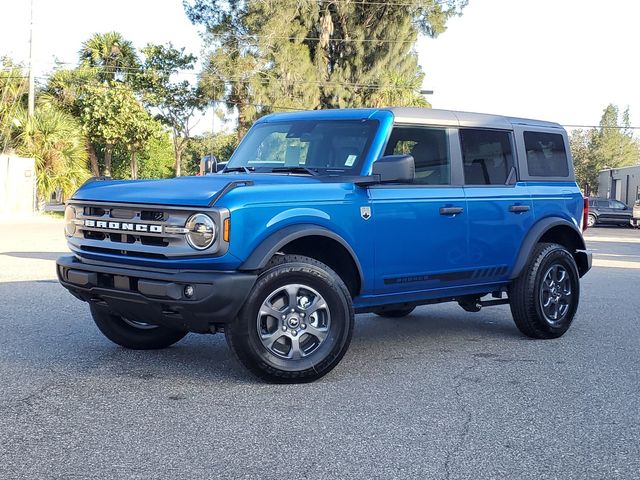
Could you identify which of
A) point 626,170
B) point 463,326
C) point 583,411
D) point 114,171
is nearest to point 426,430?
point 583,411

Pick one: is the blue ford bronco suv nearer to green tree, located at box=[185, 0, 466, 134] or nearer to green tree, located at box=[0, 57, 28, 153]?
green tree, located at box=[0, 57, 28, 153]

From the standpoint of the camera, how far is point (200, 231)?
5375 millimetres

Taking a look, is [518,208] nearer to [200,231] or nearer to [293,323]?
[293,323]

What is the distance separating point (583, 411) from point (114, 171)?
194 feet

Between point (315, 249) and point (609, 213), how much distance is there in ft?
117

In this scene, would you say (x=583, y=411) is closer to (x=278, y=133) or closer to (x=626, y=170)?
(x=278, y=133)

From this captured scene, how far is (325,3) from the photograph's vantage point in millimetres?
43219

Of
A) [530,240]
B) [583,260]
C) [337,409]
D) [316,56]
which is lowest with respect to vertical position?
[337,409]

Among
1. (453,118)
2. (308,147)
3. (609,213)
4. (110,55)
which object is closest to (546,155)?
(453,118)

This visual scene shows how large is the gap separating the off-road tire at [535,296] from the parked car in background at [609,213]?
107 ft

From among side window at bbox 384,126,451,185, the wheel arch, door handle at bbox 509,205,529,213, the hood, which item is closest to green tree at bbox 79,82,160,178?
door handle at bbox 509,205,529,213

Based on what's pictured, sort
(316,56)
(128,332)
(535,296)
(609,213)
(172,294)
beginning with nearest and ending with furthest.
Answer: (172,294)
(128,332)
(535,296)
(609,213)
(316,56)

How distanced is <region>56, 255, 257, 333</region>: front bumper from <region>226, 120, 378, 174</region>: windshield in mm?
1486

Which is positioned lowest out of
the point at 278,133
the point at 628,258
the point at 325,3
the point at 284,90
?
the point at 628,258
